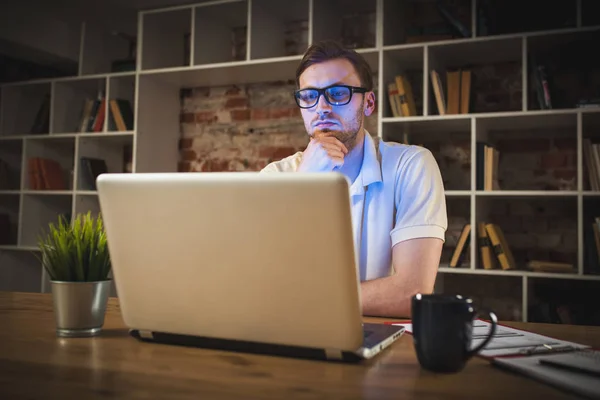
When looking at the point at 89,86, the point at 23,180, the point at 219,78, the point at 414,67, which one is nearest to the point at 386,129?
the point at 414,67

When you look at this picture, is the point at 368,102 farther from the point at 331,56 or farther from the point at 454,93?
the point at 454,93

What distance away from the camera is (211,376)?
0.76 meters

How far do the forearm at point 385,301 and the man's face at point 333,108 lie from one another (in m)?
0.67

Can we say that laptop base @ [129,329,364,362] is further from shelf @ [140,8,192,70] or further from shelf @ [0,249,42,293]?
shelf @ [0,249,42,293]

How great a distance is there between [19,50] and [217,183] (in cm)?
377

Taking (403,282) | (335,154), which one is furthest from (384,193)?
(403,282)

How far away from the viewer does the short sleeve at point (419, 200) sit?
1584 mm

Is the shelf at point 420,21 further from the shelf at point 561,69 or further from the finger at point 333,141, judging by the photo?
the finger at point 333,141

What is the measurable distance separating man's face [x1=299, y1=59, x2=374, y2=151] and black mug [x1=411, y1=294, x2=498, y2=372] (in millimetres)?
1152

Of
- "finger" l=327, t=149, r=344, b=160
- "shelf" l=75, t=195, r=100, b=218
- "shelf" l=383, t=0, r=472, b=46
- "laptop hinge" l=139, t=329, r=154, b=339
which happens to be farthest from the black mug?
"shelf" l=75, t=195, r=100, b=218

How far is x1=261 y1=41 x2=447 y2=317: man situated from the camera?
160 cm

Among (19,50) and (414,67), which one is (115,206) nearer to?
(414,67)

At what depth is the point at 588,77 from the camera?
2.88m

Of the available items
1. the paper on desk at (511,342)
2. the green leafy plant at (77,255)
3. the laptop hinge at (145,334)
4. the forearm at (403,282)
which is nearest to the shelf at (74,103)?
the forearm at (403,282)
